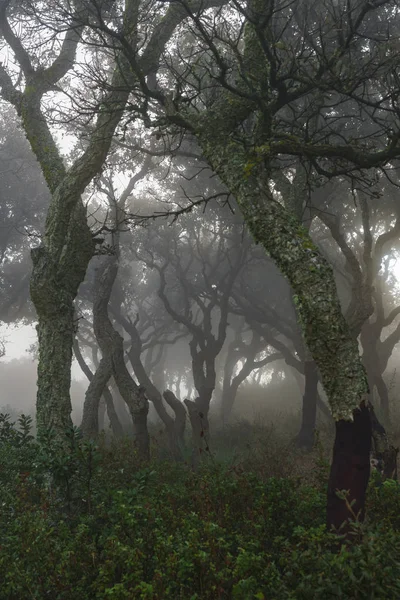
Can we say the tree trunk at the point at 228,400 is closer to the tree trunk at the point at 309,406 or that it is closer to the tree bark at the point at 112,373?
the tree trunk at the point at 309,406

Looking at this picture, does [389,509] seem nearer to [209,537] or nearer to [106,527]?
[209,537]

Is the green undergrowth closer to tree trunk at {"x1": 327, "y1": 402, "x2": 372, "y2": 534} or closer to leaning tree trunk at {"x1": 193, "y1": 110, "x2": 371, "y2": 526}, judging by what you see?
tree trunk at {"x1": 327, "y1": 402, "x2": 372, "y2": 534}

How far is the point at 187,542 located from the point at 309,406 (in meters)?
9.74

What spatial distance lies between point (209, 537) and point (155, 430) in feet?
44.1

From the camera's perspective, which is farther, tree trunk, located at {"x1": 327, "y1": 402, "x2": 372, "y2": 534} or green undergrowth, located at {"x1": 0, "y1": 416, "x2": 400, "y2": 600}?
tree trunk, located at {"x1": 327, "y1": 402, "x2": 372, "y2": 534}

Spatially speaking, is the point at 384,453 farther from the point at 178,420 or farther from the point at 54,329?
the point at 178,420

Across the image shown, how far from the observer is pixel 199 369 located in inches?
686

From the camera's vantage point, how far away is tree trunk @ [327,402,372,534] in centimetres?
370

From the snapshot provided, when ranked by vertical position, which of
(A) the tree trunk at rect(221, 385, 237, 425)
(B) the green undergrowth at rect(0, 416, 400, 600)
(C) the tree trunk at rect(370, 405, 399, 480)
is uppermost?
(A) the tree trunk at rect(221, 385, 237, 425)

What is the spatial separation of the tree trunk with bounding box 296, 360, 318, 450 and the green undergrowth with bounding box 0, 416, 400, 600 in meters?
6.97

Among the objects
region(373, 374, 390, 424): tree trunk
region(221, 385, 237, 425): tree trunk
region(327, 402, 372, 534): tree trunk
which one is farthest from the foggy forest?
region(221, 385, 237, 425): tree trunk

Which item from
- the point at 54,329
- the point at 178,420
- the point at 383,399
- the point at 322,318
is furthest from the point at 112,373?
the point at 383,399

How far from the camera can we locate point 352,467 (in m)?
3.73

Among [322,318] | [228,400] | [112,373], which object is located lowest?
[322,318]
